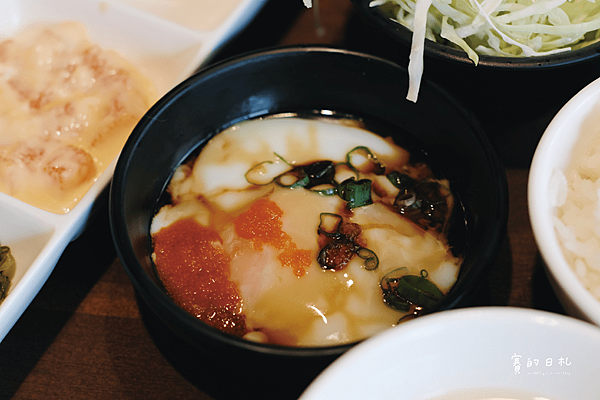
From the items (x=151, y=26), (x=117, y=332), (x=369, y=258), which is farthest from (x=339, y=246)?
(x=151, y=26)

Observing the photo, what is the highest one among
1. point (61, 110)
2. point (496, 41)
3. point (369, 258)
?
point (496, 41)

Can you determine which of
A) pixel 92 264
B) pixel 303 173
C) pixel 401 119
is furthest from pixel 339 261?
pixel 92 264

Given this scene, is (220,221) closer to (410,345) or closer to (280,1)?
(410,345)

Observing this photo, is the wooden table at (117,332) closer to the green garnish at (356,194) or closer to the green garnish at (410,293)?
the green garnish at (410,293)

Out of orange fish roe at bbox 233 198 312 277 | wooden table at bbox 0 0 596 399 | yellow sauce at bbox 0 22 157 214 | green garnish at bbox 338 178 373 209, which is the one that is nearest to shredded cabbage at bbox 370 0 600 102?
wooden table at bbox 0 0 596 399

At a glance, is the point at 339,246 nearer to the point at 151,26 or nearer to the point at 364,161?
the point at 364,161

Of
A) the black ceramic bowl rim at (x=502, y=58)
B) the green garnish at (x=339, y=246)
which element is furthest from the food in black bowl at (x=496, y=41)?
the green garnish at (x=339, y=246)
